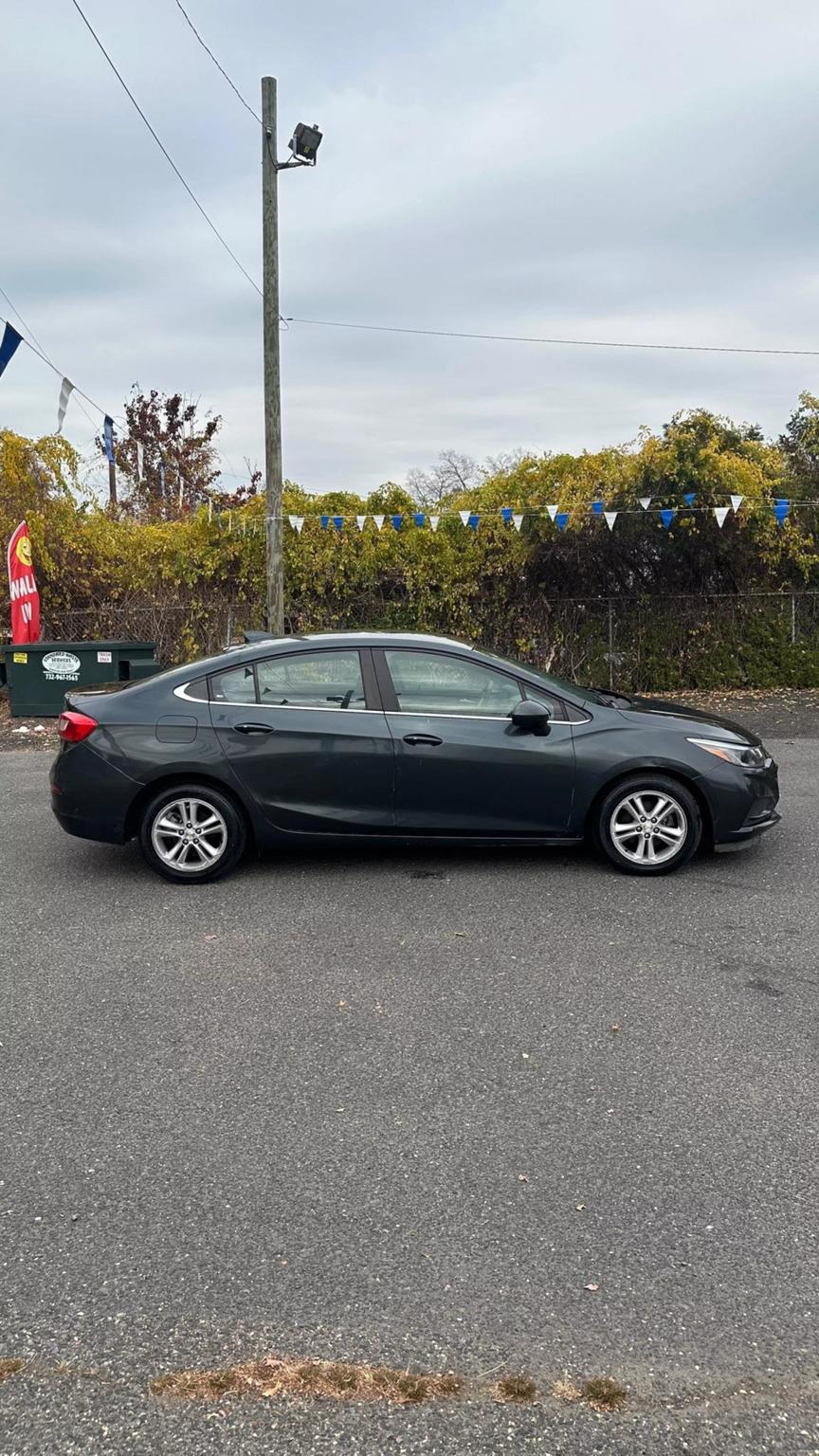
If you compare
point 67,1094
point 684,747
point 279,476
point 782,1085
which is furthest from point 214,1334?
point 279,476

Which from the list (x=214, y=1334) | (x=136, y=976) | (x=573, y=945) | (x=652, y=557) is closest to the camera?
(x=214, y=1334)

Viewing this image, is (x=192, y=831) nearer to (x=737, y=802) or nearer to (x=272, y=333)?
(x=737, y=802)

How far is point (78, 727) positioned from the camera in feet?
19.2

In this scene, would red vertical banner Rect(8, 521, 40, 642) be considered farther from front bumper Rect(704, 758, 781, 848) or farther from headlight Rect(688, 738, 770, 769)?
front bumper Rect(704, 758, 781, 848)

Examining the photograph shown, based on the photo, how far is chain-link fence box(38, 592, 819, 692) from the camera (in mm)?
13375

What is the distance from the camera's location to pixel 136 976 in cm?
450

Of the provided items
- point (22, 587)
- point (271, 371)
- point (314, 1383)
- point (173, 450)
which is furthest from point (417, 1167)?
point (173, 450)

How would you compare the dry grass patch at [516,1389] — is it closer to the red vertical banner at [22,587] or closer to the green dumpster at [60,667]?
the green dumpster at [60,667]

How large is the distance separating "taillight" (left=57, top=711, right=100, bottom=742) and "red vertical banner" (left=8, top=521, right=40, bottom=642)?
8.07 metres

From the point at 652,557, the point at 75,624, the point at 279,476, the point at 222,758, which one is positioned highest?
the point at 279,476

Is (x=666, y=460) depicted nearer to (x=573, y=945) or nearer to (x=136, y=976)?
(x=573, y=945)

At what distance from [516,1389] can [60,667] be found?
37.2ft

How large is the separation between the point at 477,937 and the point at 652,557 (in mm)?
9431

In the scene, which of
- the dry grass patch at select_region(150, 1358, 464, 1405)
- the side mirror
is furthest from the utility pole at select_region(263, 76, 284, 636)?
the dry grass patch at select_region(150, 1358, 464, 1405)
